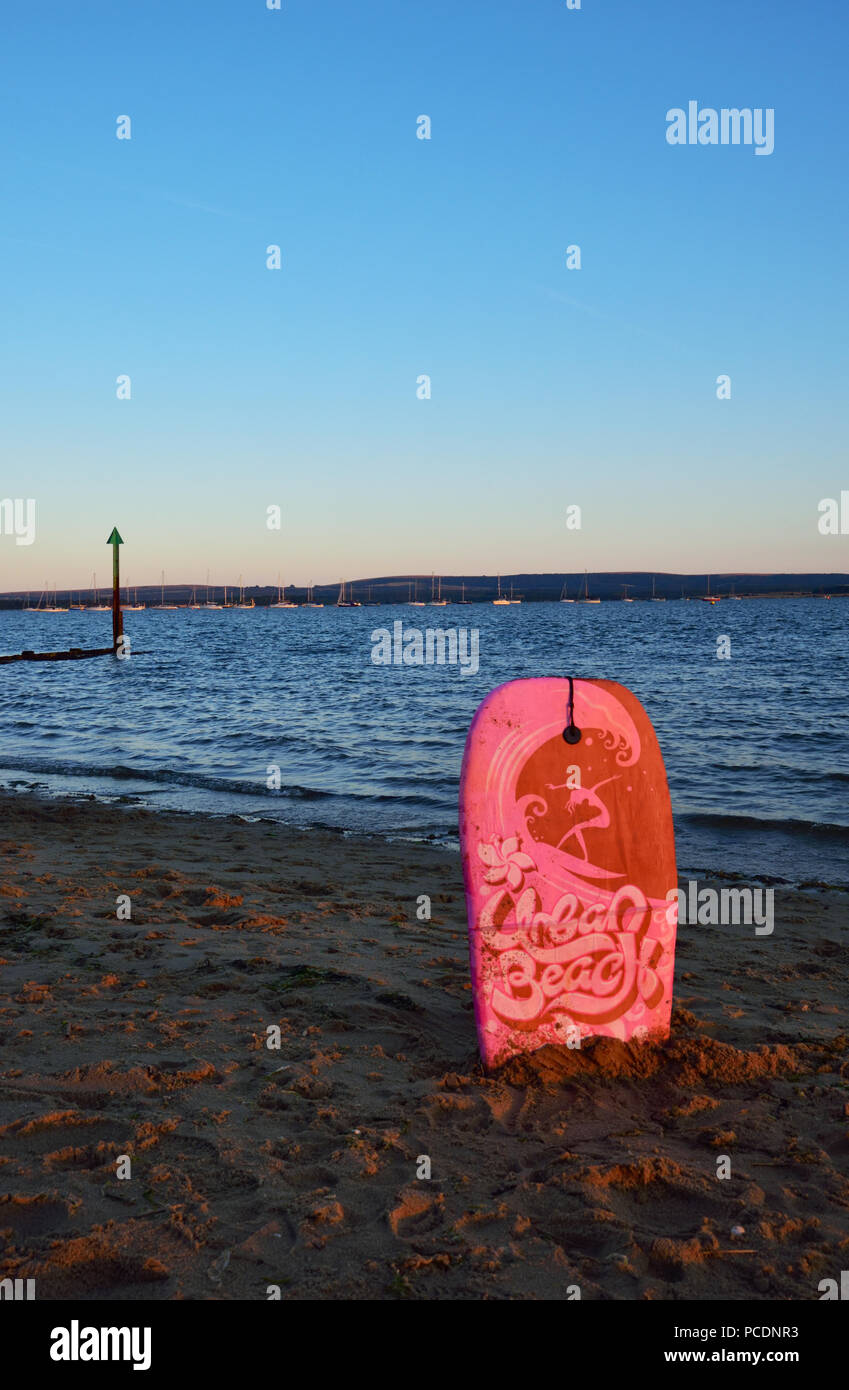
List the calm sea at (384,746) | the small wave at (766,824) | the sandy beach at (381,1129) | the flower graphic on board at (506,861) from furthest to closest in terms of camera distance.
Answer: the calm sea at (384,746) → the small wave at (766,824) → the flower graphic on board at (506,861) → the sandy beach at (381,1129)

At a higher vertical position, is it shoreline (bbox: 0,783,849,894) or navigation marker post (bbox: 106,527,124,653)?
navigation marker post (bbox: 106,527,124,653)

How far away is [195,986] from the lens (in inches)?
192

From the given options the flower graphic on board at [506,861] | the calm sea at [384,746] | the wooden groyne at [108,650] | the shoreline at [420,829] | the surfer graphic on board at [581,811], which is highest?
the wooden groyne at [108,650]

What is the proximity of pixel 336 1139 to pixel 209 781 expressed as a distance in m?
11.2

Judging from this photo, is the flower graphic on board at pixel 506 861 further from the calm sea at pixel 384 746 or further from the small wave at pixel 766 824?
the small wave at pixel 766 824

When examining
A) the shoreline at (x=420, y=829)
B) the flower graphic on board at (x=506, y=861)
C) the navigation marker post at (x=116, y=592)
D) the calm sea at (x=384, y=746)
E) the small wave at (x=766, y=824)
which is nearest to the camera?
the flower graphic on board at (x=506, y=861)

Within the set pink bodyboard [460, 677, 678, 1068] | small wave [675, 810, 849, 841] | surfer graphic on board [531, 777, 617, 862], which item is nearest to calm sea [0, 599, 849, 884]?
small wave [675, 810, 849, 841]

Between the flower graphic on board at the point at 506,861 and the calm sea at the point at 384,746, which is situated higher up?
Result: the flower graphic on board at the point at 506,861

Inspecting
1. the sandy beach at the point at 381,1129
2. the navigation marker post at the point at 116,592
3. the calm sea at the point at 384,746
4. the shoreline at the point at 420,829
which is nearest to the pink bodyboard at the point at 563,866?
the sandy beach at the point at 381,1129

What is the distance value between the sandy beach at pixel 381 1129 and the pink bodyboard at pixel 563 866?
0.69ft

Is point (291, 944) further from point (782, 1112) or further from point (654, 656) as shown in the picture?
→ point (654, 656)

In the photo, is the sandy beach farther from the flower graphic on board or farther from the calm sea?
the calm sea

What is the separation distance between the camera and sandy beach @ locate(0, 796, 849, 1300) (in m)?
2.64

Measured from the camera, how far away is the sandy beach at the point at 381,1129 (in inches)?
104
